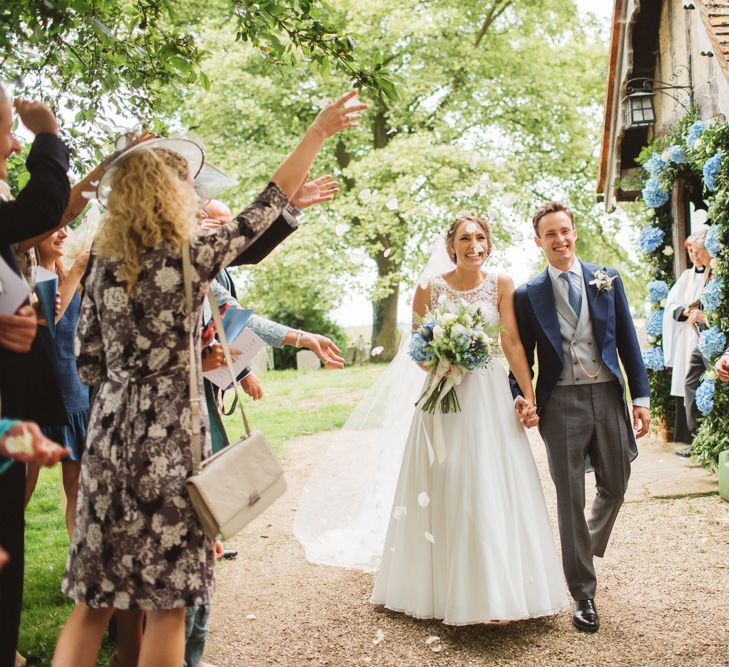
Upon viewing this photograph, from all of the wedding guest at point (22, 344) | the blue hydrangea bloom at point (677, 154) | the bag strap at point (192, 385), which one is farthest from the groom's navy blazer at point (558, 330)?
the blue hydrangea bloom at point (677, 154)

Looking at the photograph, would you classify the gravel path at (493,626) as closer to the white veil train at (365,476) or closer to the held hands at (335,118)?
the white veil train at (365,476)

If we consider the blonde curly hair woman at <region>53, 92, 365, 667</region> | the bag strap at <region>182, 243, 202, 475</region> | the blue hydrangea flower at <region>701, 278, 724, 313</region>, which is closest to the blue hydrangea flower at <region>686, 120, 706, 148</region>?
the blue hydrangea flower at <region>701, 278, 724, 313</region>

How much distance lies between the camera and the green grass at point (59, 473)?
4.21m

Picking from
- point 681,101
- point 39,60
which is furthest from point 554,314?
point 681,101

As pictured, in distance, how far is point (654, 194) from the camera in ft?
29.7

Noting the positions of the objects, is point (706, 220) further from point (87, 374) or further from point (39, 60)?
point (87, 374)

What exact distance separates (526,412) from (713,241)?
415 centimetres

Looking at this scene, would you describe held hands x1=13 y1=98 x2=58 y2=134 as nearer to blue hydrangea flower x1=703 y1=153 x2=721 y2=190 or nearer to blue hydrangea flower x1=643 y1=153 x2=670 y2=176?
blue hydrangea flower x1=703 y1=153 x2=721 y2=190

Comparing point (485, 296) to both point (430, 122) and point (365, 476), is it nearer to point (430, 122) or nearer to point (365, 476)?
point (365, 476)

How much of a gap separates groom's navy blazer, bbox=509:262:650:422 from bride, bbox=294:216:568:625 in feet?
0.27

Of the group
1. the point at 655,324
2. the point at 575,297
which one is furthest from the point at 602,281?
the point at 655,324

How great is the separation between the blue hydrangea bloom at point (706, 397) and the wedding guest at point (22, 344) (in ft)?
20.9

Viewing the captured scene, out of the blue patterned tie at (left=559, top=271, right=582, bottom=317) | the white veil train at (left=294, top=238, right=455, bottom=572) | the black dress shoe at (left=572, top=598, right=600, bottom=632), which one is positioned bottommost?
the black dress shoe at (left=572, top=598, right=600, bottom=632)

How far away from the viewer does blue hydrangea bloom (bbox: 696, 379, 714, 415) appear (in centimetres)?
725
